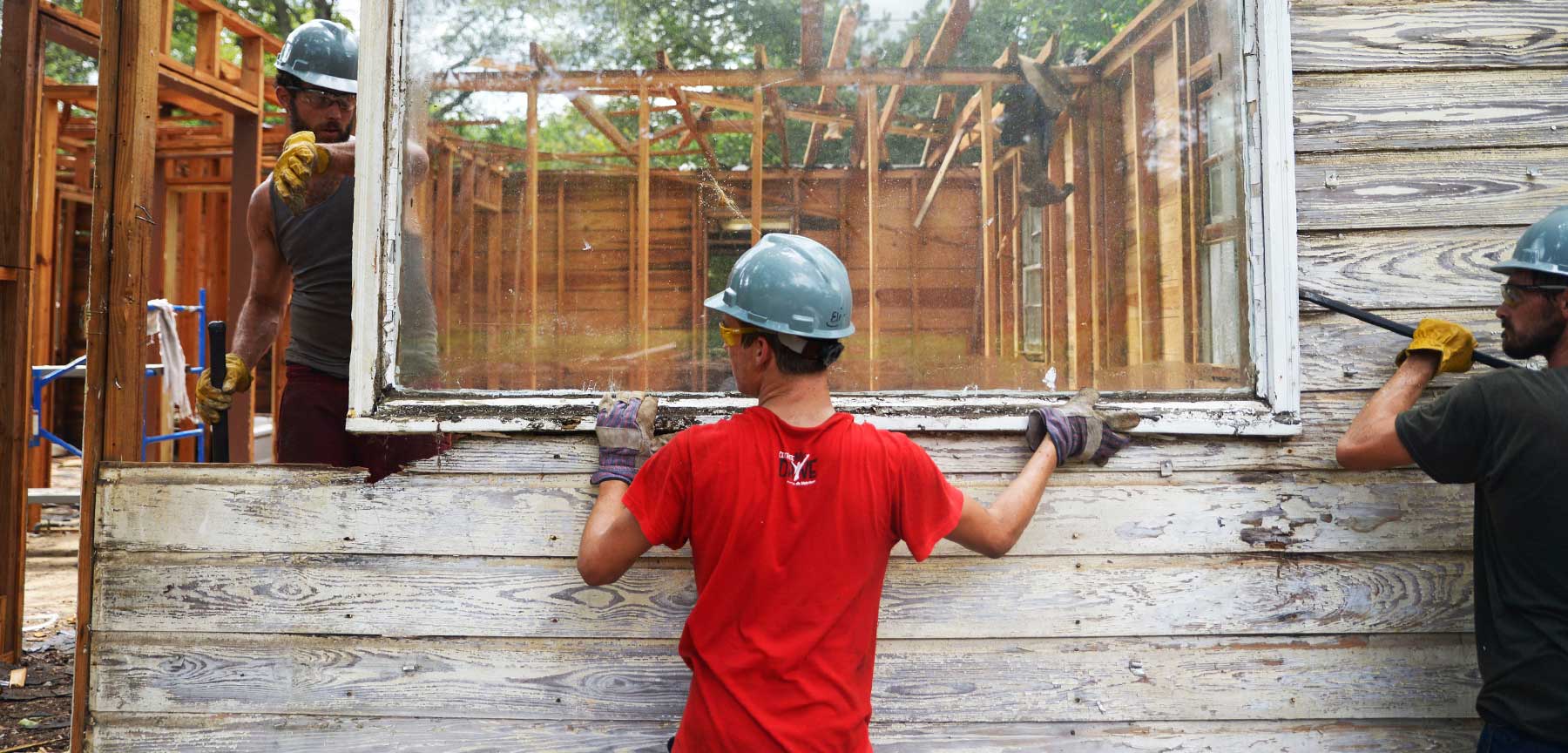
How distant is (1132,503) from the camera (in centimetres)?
209

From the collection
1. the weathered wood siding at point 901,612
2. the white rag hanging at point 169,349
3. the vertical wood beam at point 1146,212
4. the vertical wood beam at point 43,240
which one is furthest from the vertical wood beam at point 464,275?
the vertical wood beam at point 43,240

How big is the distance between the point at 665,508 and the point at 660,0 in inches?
68.1

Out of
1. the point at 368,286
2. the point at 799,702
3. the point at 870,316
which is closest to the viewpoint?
the point at 799,702

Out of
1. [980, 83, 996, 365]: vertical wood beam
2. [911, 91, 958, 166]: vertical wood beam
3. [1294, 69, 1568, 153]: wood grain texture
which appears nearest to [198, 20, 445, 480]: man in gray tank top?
[911, 91, 958, 166]: vertical wood beam

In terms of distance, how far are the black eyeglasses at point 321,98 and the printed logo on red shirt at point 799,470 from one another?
2.04m

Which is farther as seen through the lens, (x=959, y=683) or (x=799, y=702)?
(x=959, y=683)

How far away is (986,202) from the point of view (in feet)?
7.75

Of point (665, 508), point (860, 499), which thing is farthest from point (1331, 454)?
point (665, 508)

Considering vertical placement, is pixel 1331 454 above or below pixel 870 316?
below

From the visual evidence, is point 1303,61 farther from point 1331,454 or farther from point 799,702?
point 799,702

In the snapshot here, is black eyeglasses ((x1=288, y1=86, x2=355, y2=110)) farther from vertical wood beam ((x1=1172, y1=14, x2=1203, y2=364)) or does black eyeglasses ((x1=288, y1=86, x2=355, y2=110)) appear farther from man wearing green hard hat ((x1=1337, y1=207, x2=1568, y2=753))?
man wearing green hard hat ((x1=1337, y1=207, x2=1568, y2=753))

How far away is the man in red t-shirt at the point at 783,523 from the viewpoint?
1497 mm

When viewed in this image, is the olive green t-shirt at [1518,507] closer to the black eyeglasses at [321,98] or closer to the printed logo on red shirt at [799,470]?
the printed logo on red shirt at [799,470]

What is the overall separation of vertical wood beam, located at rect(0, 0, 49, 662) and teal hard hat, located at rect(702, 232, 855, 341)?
13.4 ft
